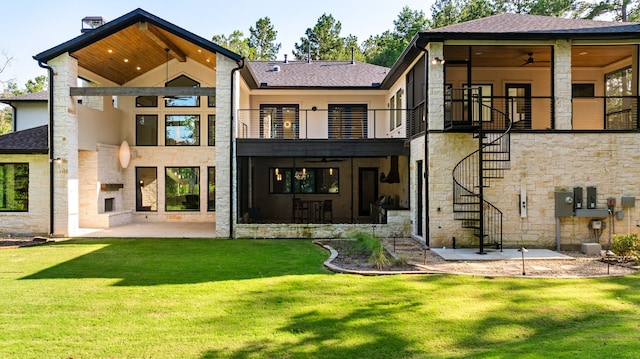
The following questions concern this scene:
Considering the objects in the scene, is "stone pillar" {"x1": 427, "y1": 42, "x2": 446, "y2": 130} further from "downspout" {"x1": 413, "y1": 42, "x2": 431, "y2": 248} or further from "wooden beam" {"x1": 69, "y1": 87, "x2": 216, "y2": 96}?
"wooden beam" {"x1": 69, "y1": 87, "x2": 216, "y2": 96}

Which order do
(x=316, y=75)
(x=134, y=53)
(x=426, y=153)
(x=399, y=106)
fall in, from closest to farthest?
(x=426, y=153) < (x=134, y=53) < (x=399, y=106) < (x=316, y=75)

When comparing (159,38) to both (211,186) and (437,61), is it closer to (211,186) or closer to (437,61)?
(211,186)

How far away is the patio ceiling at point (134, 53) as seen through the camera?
579 inches

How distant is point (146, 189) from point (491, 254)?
1418 centimetres

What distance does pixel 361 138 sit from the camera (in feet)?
48.2

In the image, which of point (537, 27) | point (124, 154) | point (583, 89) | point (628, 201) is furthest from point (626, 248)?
point (124, 154)

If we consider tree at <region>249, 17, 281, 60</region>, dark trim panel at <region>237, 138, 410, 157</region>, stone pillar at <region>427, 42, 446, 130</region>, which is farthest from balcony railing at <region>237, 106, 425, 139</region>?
tree at <region>249, 17, 281, 60</region>

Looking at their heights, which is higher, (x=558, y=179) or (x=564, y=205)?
(x=558, y=179)

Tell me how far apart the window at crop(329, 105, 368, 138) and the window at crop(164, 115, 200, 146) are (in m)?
5.89

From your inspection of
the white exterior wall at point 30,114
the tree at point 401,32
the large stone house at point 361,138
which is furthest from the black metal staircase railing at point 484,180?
the tree at point 401,32

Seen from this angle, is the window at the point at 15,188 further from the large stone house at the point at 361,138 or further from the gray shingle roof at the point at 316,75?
the gray shingle roof at the point at 316,75

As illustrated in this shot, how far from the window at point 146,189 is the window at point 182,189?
0.52m

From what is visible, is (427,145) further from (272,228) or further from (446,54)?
(272,228)

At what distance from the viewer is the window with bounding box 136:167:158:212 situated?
18344 mm
